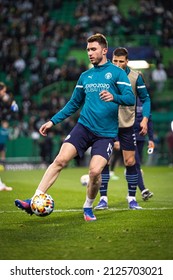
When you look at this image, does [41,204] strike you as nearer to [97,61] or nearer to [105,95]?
[105,95]

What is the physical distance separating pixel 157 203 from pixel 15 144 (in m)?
18.1

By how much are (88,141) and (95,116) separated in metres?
0.36

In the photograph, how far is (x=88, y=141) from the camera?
1126 centimetres

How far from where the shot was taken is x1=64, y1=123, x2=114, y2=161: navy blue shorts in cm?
1112

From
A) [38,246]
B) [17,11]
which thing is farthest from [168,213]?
[17,11]

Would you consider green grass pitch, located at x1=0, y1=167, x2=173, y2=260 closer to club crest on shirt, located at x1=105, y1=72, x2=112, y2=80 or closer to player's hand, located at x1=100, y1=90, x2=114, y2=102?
player's hand, located at x1=100, y1=90, x2=114, y2=102

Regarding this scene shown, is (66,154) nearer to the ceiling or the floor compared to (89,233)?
nearer to the ceiling

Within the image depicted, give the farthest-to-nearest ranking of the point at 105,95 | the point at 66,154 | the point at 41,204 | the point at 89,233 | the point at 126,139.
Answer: the point at 126,139 < the point at 66,154 < the point at 41,204 < the point at 105,95 < the point at 89,233

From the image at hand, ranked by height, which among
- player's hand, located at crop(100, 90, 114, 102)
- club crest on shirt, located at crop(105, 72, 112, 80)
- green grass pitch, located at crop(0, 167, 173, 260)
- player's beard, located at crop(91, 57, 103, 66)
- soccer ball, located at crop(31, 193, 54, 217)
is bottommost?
green grass pitch, located at crop(0, 167, 173, 260)

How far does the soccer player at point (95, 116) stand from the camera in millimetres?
11000

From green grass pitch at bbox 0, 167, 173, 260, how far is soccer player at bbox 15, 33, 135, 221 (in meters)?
0.48

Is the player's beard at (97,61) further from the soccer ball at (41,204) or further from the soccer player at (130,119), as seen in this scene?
the soccer ball at (41,204)

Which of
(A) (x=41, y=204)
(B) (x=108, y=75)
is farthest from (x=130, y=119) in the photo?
(A) (x=41, y=204)

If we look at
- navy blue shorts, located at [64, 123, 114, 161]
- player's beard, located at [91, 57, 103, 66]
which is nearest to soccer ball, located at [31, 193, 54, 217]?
navy blue shorts, located at [64, 123, 114, 161]
